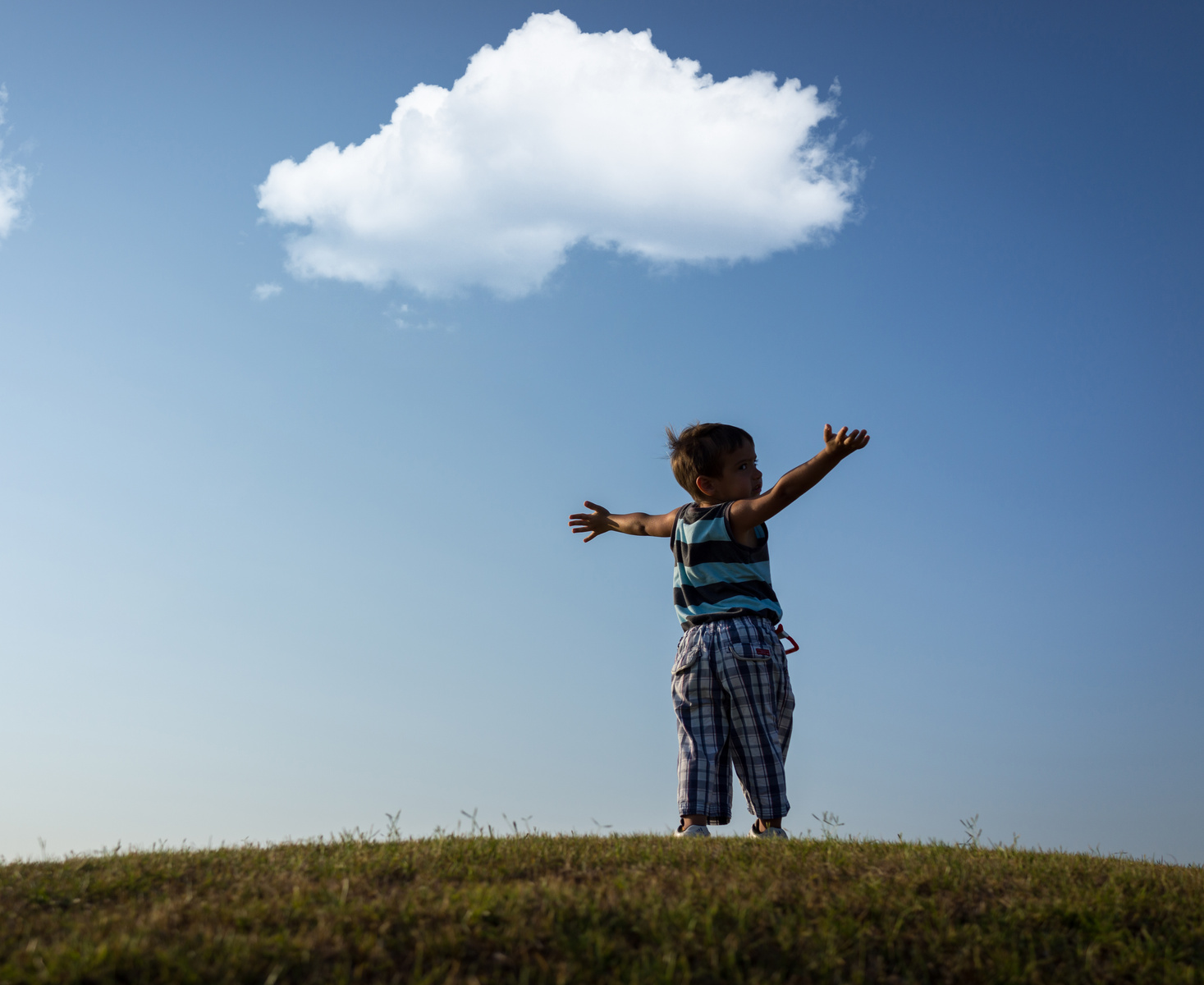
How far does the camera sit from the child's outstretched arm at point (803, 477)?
606 cm

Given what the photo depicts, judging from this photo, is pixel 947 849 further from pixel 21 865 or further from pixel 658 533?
pixel 21 865

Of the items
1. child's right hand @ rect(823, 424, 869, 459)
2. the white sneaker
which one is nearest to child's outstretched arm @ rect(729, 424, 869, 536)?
child's right hand @ rect(823, 424, 869, 459)

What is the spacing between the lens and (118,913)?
3.78 metres

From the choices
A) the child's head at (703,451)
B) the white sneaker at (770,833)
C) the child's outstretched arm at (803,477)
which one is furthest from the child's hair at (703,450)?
the white sneaker at (770,833)

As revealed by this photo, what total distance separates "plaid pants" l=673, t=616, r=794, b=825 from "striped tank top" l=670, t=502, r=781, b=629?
0.13 m

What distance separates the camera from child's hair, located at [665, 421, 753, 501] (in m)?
7.18

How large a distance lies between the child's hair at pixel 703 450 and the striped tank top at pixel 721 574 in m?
0.33

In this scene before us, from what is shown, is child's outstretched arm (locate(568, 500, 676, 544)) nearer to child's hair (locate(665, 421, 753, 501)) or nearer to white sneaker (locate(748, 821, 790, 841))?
child's hair (locate(665, 421, 753, 501))

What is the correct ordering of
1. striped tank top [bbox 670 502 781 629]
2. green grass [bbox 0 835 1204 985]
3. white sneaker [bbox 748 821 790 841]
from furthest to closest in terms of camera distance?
striped tank top [bbox 670 502 781 629], white sneaker [bbox 748 821 790 841], green grass [bbox 0 835 1204 985]

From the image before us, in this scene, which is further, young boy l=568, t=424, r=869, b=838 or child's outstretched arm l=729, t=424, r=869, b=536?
young boy l=568, t=424, r=869, b=838

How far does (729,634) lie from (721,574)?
464mm

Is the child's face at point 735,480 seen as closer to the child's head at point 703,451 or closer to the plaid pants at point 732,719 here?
the child's head at point 703,451

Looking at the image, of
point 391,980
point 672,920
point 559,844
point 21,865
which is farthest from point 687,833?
point 21,865

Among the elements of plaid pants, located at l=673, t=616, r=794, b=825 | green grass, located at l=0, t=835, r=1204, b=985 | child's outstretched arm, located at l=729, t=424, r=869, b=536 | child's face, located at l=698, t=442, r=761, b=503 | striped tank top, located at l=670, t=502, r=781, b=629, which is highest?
child's face, located at l=698, t=442, r=761, b=503
